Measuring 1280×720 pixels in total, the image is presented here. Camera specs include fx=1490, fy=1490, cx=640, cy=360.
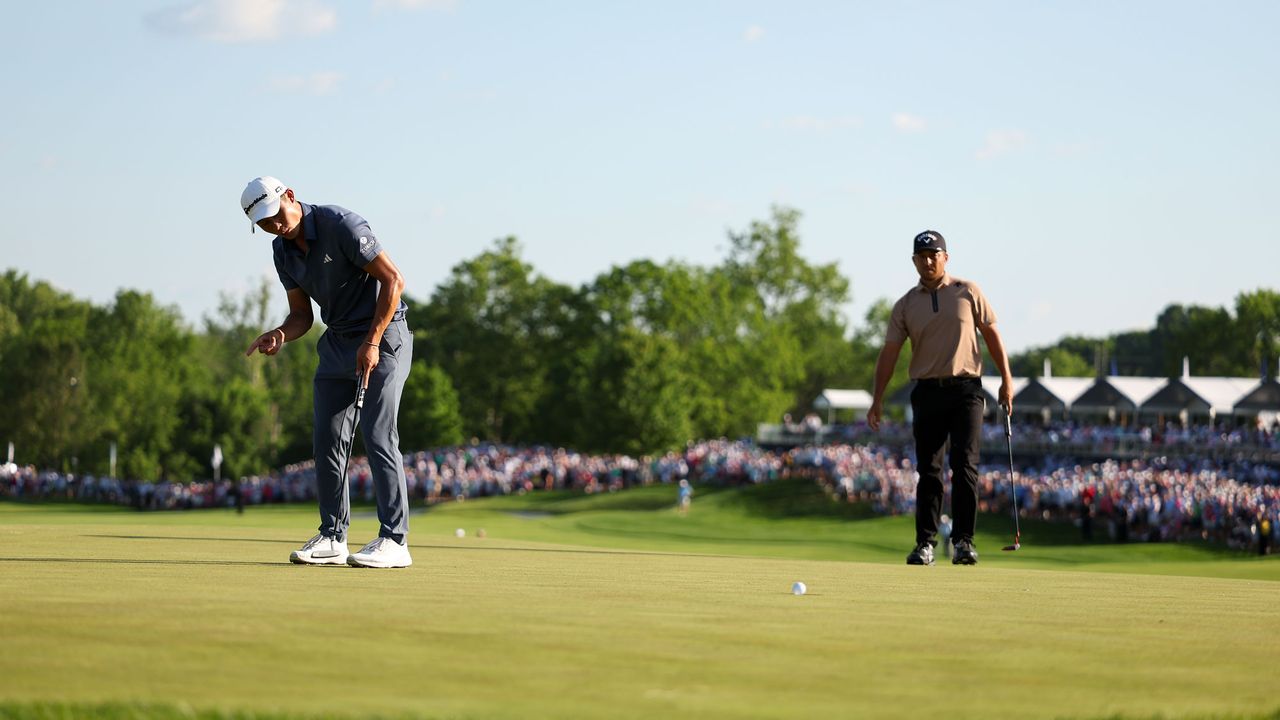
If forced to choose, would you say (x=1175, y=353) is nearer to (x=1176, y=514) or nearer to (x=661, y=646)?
(x=1176, y=514)

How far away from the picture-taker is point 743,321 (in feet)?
364

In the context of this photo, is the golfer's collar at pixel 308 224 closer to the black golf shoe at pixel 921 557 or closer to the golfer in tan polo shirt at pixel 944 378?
the golfer in tan polo shirt at pixel 944 378

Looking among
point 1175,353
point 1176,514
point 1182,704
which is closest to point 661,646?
point 1182,704

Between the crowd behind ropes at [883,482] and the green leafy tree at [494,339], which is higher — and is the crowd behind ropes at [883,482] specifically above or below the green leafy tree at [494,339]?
below

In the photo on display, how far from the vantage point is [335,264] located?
29.6ft

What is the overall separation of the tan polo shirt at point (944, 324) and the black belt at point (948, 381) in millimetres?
34

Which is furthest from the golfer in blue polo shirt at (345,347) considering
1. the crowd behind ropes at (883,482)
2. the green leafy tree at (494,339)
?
the green leafy tree at (494,339)

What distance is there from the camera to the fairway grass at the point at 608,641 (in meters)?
4.14

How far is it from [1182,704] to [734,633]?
1703 mm

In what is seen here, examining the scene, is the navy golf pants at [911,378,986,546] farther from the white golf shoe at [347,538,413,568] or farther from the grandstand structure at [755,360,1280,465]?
the grandstand structure at [755,360,1280,465]

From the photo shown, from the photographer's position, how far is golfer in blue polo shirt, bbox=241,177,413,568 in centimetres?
879

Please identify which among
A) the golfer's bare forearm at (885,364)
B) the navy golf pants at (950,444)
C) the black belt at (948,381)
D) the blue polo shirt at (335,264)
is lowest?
the navy golf pants at (950,444)

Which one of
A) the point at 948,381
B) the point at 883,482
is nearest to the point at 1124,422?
the point at 883,482

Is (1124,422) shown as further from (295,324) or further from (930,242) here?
(295,324)
